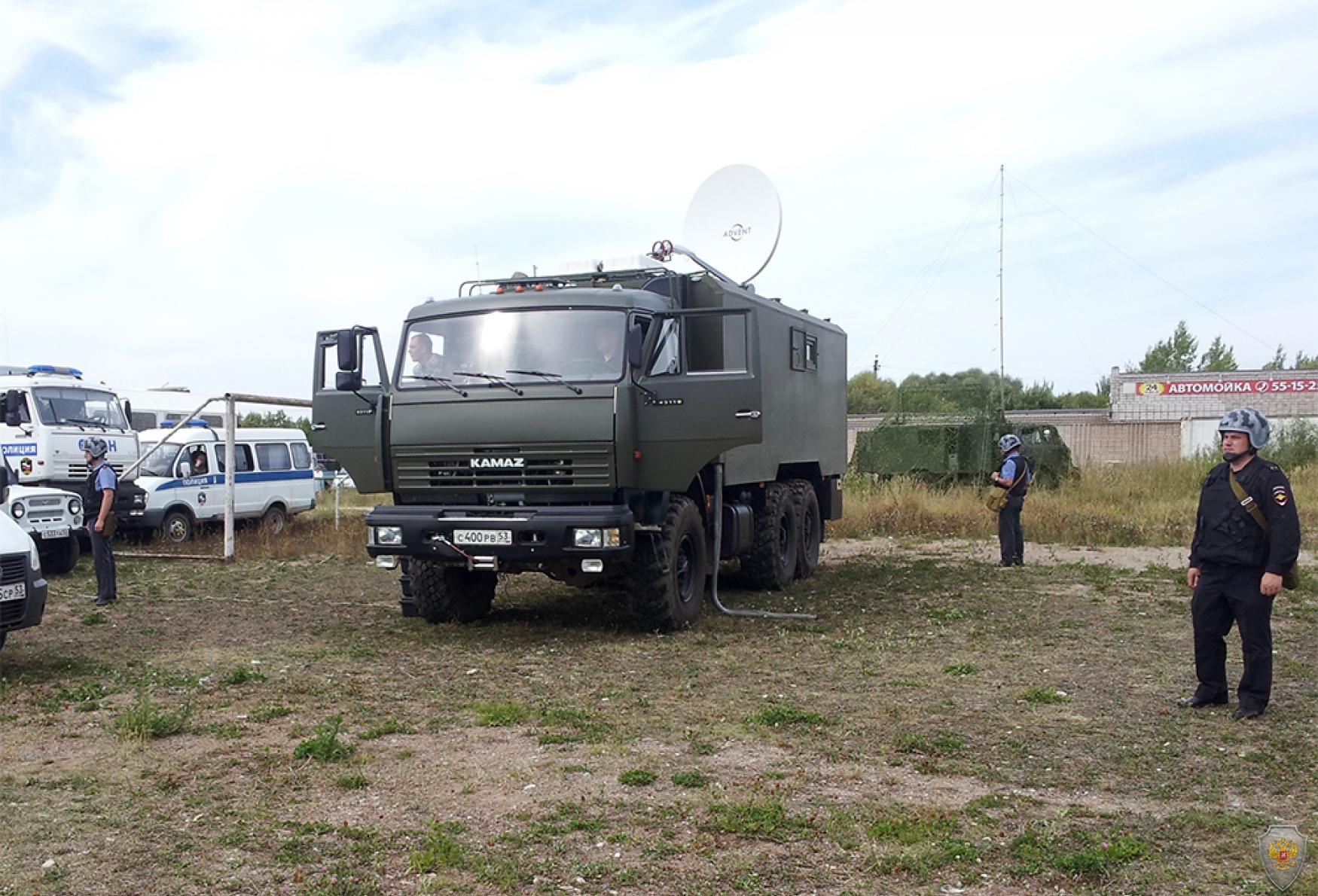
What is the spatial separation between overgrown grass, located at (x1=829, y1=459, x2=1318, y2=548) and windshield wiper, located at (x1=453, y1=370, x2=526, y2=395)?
11880 millimetres

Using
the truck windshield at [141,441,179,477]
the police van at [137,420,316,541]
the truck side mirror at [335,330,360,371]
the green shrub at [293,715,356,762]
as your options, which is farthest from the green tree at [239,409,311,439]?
the green shrub at [293,715,356,762]

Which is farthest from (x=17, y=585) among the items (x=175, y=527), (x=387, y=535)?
(x=175, y=527)

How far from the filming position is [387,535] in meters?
9.31

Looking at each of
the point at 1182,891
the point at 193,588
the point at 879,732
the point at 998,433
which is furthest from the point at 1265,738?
the point at 998,433

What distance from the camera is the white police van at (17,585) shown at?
25.7 feet

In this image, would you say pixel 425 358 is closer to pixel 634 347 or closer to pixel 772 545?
pixel 634 347

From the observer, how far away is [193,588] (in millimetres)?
13305

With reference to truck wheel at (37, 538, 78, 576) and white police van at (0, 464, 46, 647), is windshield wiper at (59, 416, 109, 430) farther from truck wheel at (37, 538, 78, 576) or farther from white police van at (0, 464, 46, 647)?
white police van at (0, 464, 46, 647)

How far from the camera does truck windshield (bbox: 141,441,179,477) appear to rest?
1908 centimetres

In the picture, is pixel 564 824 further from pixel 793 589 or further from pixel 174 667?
pixel 793 589

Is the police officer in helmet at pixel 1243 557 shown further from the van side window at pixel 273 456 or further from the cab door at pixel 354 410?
the van side window at pixel 273 456

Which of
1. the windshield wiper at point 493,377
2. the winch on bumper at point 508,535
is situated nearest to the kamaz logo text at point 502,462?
the winch on bumper at point 508,535

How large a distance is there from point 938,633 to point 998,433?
54.9 feet

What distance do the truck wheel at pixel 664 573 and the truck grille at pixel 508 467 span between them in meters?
0.73
